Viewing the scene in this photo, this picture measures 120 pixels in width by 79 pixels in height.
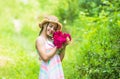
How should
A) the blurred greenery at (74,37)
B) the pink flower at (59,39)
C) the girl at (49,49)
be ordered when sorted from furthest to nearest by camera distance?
the blurred greenery at (74,37), the girl at (49,49), the pink flower at (59,39)

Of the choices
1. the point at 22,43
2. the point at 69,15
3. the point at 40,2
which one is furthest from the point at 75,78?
the point at 40,2

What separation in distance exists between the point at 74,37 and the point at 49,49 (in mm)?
5142

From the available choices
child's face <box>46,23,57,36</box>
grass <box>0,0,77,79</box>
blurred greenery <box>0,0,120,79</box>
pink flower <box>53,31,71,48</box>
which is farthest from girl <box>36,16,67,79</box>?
grass <box>0,0,77,79</box>

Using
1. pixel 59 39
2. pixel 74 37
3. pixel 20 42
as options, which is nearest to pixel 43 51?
pixel 59 39

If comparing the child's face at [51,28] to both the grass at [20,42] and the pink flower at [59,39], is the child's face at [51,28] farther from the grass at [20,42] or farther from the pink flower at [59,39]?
the grass at [20,42]

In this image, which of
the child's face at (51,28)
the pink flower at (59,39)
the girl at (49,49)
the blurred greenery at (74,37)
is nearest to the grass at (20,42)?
the blurred greenery at (74,37)

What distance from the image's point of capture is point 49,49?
491cm

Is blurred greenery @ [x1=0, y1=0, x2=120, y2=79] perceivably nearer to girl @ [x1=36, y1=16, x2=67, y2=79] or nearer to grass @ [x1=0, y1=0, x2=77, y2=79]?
grass @ [x1=0, y1=0, x2=77, y2=79]

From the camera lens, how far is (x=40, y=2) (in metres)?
13.5

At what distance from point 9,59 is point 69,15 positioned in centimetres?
329

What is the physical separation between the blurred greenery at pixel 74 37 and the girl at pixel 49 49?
42.6 inches

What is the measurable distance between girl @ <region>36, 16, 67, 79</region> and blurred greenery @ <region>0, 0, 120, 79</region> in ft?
3.55

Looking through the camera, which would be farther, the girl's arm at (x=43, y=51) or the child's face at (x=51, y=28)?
the child's face at (x=51, y=28)

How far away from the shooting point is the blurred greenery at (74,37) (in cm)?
625
